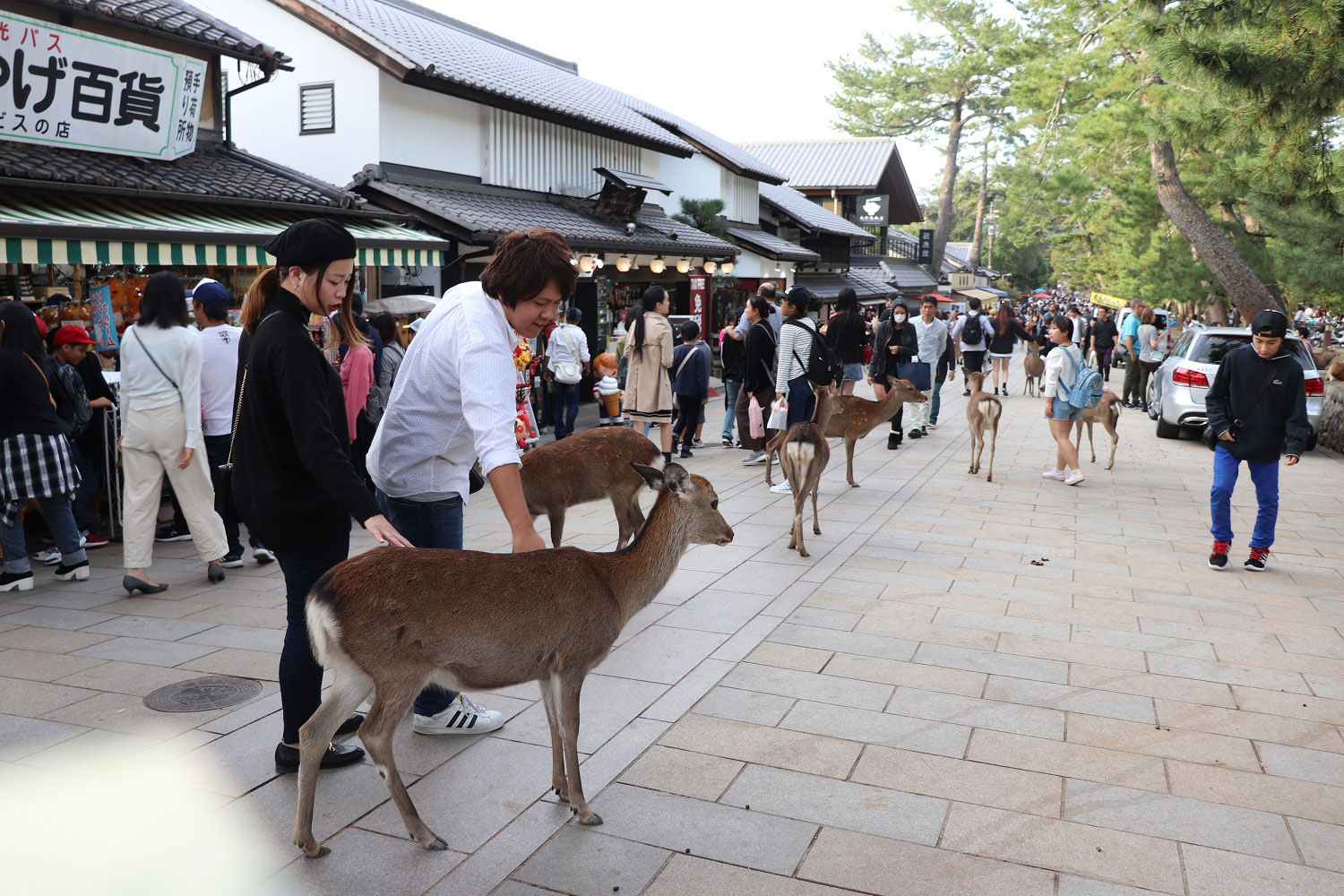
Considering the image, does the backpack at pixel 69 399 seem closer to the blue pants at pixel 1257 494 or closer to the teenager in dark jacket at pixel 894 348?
the blue pants at pixel 1257 494

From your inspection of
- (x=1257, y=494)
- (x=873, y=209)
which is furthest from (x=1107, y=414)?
(x=873, y=209)

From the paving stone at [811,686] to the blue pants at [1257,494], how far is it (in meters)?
3.87

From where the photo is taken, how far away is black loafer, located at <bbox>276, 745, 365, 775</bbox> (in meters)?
3.71

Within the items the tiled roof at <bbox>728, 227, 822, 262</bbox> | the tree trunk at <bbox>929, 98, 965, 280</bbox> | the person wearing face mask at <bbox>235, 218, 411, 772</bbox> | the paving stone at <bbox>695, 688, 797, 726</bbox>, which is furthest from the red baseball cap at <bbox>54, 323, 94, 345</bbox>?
the tree trunk at <bbox>929, 98, 965, 280</bbox>

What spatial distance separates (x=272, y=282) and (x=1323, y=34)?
8.20m

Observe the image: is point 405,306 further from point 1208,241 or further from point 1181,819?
point 1208,241

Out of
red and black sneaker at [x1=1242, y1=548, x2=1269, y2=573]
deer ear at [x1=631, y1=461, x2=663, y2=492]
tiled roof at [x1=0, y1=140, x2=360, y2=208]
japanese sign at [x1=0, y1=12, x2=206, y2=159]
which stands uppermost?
japanese sign at [x1=0, y1=12, x2=206, y2=159]

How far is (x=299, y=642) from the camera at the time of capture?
11.6 ft

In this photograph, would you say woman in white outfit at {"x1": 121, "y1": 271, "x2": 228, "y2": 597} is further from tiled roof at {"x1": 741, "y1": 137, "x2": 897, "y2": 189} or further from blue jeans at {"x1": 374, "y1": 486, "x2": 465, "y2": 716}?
tiled roof at {"x1": 741, "y1": 137, "x2": 897, "y2": 189}

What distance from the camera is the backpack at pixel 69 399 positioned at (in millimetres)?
6688

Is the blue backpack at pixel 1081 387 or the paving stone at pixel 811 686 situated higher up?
the blue backpack at pixel 1081 387

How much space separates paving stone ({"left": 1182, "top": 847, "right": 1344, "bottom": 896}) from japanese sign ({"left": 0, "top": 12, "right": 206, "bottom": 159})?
33.8 feet

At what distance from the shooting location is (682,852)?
328cm

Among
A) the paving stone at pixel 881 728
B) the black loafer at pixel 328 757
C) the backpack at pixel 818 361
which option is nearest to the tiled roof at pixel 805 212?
the backpack at pixel 818 361
